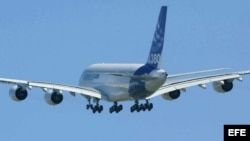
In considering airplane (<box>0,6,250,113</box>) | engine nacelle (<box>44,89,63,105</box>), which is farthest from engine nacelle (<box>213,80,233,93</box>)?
engine nacelle (<box>44,89,63,105</box>)

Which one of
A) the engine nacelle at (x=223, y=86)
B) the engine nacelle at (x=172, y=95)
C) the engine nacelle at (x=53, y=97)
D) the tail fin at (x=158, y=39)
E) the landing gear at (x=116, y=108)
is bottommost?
the landing gear at (x=116, y=108)

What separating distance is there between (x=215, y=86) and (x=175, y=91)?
5466mm

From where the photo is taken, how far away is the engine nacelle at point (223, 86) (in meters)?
122

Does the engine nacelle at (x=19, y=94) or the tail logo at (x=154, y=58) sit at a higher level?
the tail logo at (x=154, y=58)

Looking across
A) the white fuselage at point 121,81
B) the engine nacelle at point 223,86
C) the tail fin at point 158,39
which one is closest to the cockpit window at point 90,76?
the white fuselage at point 121,81

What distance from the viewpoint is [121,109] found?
4806 inches

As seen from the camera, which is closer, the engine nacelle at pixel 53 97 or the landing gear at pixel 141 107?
the engine nacelle at pixel 53 97

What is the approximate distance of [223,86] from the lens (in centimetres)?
12244

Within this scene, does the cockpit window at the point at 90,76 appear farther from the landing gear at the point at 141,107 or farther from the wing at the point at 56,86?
the landing gear at the point at 141,107

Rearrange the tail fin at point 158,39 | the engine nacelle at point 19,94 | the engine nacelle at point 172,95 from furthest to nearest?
1. the engine nacelle at point 172,95
2. the tail fin at point 158,39
3. the engine nacelle at point 19,94

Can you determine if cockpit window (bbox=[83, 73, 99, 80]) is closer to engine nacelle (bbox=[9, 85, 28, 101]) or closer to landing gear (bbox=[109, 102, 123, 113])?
landing gear (bbox=[109, 102, 123, 113])

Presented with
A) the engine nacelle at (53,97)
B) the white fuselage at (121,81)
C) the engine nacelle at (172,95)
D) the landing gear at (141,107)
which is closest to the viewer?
the engine nacelle at (53,97)

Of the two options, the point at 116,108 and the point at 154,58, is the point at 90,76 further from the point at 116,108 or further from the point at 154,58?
the point at 154,58

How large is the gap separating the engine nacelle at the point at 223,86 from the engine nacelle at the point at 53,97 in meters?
19.2
